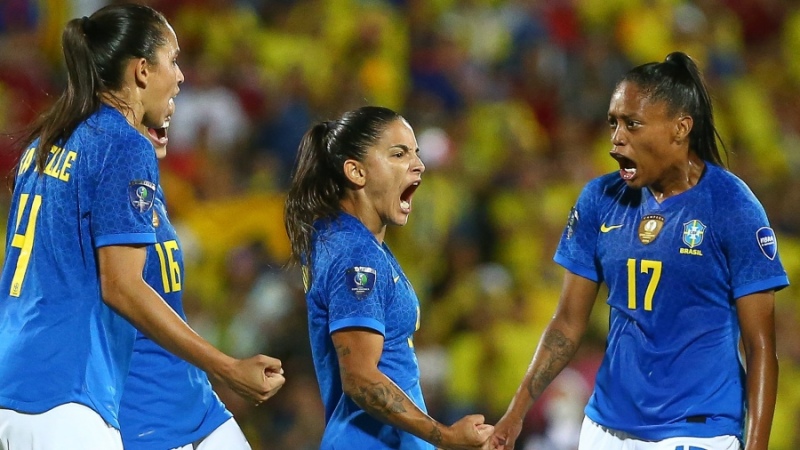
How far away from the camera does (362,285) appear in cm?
367

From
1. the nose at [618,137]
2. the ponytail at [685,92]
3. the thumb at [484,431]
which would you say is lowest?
the thumb at [484,431]

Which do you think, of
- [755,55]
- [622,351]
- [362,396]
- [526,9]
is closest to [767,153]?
[755,55]

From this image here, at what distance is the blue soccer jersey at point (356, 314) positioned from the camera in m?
3.67

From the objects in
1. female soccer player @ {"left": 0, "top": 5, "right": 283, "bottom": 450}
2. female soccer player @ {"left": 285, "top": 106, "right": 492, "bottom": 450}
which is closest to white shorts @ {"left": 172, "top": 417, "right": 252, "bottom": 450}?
female soccer player @ {"left": 285, "top": 106, "right": 492, "bottom": 450}

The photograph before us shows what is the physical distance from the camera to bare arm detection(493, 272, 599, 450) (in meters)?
4.43

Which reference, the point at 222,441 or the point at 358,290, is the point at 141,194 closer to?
the point at 358,290

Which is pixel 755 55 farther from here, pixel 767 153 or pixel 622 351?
pixel 622 351

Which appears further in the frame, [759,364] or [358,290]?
[759,364]

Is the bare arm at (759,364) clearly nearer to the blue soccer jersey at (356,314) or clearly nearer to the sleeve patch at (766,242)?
the sleeve patch at (766,242)

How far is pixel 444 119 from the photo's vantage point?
9.62 metres

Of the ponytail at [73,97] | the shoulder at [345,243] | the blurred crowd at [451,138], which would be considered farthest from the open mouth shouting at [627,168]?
the blurred crowd at [451,138]

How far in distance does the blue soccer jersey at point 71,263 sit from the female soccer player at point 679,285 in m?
1.62

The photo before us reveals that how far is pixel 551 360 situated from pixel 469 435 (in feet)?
2.90

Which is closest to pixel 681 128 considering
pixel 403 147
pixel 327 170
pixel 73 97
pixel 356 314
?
pixel 403 147
